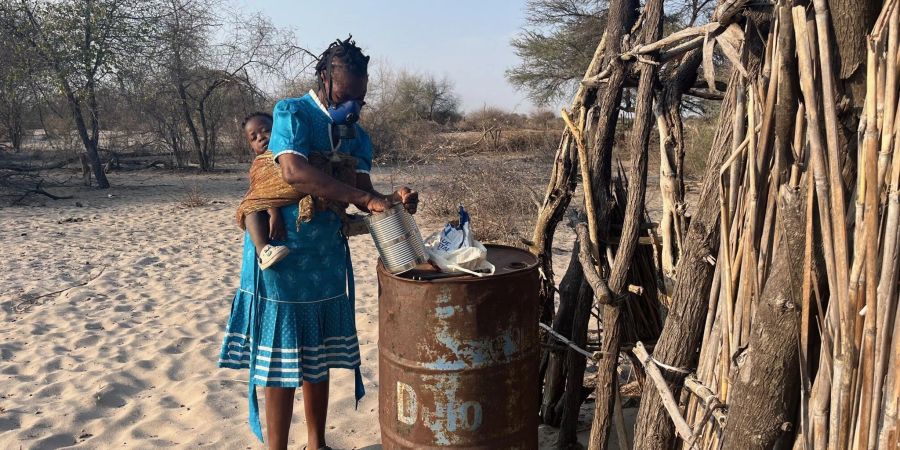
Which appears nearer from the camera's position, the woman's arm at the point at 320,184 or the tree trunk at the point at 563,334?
the woman's arm at the point at 320,184

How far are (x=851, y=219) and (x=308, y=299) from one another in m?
1.98

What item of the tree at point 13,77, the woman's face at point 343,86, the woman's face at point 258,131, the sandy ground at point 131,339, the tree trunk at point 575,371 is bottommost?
the sandy ground at point 131,339

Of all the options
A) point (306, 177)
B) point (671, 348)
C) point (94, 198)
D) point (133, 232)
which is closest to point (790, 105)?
point (671, 348)

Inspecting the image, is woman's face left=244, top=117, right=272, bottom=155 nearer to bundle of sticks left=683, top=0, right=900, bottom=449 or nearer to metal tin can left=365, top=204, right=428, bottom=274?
metal tin can left=365, top=204, right=428, bottom=274

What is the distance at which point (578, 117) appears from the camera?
9.77 ft

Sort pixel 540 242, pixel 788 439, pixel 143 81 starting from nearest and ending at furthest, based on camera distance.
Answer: pixel 788 439, pixel 540 242, pixel 143 81

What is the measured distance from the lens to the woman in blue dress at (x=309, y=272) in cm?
256

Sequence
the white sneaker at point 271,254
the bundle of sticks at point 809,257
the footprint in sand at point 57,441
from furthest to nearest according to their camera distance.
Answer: the footprint in sand at point 57,441 → the white sneaker at point 271,254 → the bundle of sticks at point 809,257

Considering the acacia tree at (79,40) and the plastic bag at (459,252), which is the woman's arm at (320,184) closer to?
the plastic bag at (459,252)

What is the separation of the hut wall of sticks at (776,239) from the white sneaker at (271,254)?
1.20 m

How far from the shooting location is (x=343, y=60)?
264 centimetres

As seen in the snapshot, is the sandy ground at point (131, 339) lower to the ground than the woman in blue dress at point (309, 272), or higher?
lower

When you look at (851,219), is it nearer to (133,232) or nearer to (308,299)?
(308,299)

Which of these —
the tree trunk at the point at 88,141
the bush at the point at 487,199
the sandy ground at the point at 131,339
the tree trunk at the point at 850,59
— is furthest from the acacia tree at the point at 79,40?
the tree trunk at the point at 850,59
